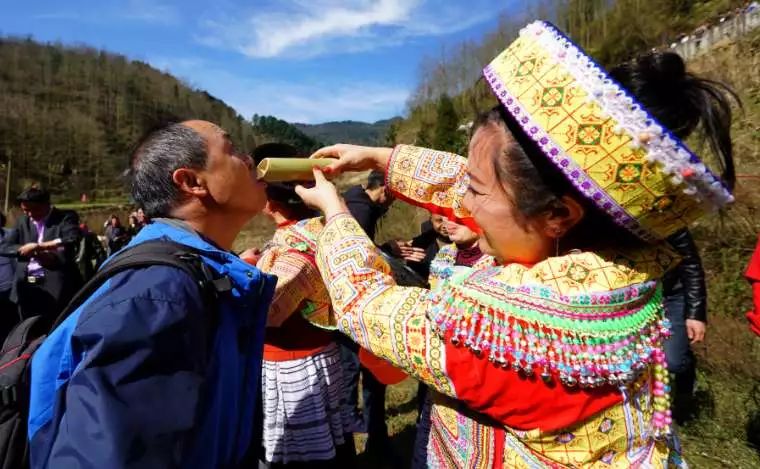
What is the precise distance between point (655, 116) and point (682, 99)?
82 millimetres

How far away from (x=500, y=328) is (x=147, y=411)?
920mm

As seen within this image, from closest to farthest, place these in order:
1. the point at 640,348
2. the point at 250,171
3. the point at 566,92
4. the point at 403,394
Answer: the point at 566,92 → the point at 640,348 → the point at 250,171 → the point at 403,394

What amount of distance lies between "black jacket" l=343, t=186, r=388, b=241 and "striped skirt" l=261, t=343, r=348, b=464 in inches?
57.2

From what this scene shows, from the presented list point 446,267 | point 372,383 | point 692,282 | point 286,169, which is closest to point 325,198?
point 286,169

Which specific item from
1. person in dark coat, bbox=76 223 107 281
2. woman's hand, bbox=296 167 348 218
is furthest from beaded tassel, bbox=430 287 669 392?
person in dark coat, bbox=76 223 107 281

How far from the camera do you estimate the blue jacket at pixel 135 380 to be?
3.65 feet

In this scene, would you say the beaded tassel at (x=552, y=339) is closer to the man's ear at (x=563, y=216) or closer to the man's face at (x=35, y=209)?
the man's ear at (x=563, y=216)

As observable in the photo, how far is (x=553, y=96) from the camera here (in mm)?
1016

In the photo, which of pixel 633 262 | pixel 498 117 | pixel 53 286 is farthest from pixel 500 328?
pixel 53 286

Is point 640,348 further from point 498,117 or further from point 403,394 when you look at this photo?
point 403,394

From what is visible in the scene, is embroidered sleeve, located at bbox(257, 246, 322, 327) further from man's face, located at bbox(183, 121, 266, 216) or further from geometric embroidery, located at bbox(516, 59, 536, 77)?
geometric embroidery, located at bbox(516, 59, 536, 77)

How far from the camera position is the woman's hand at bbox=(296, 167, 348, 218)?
57.2 inches

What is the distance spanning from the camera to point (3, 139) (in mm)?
53938

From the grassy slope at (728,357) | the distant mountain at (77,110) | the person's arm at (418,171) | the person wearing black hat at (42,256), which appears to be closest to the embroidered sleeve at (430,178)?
the person's arm at (418,171)
